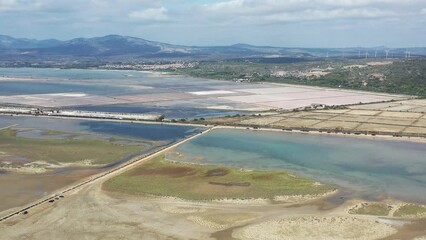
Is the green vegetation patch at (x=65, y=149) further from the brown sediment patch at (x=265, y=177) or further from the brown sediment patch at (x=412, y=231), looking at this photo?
Result: the brown sediment patch at (x=412, y=231)

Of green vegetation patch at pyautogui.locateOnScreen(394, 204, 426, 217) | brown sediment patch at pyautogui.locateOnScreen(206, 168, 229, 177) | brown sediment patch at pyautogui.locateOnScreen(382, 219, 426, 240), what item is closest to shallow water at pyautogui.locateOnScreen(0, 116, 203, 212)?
brown sediment patch at pyautogui.locateOnScreen(206, 168, 229, 177)

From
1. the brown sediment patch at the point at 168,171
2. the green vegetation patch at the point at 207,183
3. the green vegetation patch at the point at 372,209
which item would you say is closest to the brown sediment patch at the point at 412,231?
the green vegetation patch at the point at 372,209

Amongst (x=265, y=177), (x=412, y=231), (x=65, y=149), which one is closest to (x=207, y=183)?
(x=265, y=177)

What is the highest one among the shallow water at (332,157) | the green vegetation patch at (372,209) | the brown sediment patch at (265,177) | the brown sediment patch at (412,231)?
the shallow water at (332,157)

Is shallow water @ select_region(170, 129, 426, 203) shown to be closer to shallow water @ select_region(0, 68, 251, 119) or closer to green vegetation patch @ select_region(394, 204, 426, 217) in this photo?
green vegetation patch @ select_region(394, 204, 426, 217)

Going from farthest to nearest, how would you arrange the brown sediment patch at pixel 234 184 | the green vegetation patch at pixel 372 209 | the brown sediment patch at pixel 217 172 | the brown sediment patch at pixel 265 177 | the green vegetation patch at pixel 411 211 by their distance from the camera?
1. the brown sediment patch at pixel 217 172
2. the brown sediment patch at pixel 265 177
3. the brown sediment patch at pixel 234 184
4. the green vegetation patch at pixel 372 209
5. the green vegetation patch at pixel 411 211

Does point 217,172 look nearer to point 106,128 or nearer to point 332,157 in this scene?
point 332,157
